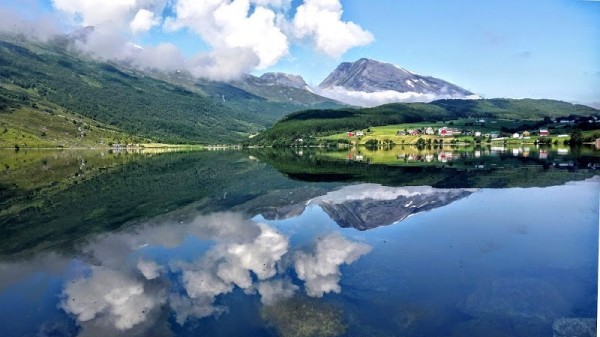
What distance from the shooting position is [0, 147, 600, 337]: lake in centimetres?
912

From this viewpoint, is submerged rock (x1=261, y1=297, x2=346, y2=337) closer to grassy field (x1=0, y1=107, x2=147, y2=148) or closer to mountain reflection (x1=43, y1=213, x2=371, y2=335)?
mountain reflection (x1=43, y1=213, x2=371, y2=335)

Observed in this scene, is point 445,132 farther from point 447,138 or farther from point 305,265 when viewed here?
point 305,265

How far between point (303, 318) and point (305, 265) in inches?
141

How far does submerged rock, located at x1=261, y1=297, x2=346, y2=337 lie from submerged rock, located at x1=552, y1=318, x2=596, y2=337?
3.83m

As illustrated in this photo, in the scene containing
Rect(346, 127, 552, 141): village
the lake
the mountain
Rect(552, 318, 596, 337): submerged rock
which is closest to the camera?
Rect(552, 318, 596, 337): submerged rock

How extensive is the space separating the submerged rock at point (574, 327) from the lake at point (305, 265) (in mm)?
42

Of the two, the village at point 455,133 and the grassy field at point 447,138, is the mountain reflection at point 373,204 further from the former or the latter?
the village at point 455,133

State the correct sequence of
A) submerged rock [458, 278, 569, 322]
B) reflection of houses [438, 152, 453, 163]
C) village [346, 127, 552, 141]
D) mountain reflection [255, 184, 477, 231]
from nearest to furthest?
submerged rock [458, 278, 569, 322] < mountain reflection [255, 184, 477, 231] < reflection of houses [438, 152, 453, 163] < village [346, 127, 552, 141]

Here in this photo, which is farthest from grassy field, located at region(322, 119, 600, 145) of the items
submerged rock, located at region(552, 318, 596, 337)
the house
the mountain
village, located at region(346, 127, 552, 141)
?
submerged rock, located at region(552, 318, 596, 337)

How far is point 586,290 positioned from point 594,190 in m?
17.4

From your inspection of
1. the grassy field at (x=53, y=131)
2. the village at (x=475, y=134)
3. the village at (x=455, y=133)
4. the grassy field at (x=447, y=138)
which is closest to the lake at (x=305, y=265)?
the village at (x=475, y=134)

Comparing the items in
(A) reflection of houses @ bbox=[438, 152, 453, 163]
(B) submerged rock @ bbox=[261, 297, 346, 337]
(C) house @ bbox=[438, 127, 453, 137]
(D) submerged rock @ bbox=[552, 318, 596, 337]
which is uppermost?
(B) submerged rock @ bbox=[261, 297, 346, 337]

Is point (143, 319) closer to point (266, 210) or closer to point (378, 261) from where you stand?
point (378, 261)

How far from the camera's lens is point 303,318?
30.1 feet
